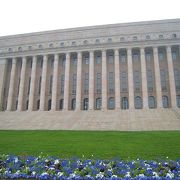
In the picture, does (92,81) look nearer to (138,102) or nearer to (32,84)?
(138,102)

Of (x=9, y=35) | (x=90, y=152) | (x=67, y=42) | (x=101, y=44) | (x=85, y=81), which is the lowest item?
(x=90, y=152)

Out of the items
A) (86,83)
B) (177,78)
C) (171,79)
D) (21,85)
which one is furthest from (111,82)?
(21,85)

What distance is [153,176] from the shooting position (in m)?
9.62

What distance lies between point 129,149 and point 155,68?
37973 millimetres

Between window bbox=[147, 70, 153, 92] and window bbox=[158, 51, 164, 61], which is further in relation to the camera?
window bbox=[158, 51, 164, 61]

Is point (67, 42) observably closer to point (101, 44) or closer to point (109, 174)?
point (101, 44)

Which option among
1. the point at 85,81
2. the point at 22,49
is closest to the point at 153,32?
the point at 85,81

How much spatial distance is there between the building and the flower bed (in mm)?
38202

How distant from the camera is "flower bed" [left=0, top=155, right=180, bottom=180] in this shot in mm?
9875

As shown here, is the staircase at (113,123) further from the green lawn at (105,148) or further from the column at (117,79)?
the column at (117,79)

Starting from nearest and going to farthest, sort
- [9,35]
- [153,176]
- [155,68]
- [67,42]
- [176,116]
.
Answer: [153,176]
[176,116]
[155,68]
[67,42]
[9,35]

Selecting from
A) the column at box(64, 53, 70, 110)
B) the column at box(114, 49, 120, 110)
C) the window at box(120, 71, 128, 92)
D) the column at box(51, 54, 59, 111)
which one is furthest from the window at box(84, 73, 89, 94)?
the window at box(120, 71, 128, 92)

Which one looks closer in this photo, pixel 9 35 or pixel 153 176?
pixel 153 176

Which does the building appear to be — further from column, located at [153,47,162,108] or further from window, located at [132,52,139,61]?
window, located at [132,52,139,61]
